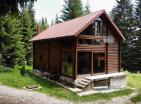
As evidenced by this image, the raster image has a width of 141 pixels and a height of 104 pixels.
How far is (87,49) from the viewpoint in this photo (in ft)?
75.5

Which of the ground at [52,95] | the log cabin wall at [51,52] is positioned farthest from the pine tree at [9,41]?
the ground at [52,95]

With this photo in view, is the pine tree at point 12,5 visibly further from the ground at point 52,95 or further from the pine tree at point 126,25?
the pine tree at point 126,25

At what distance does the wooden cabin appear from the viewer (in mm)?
22422

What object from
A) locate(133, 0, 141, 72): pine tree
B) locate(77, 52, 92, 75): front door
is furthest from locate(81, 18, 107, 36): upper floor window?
locate(133, 0, 141, 72): pine tree

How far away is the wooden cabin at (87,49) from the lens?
22422 millimetres

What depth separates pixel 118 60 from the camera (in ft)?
85.7

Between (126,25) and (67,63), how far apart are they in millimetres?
25709

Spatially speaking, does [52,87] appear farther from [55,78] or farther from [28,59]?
[28,59]

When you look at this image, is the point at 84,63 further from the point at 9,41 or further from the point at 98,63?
the point at 9,41

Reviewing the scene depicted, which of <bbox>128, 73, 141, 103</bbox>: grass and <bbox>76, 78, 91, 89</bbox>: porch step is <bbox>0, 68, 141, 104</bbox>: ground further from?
<bbox>76, 78, 91, 89</bbox>: porch step

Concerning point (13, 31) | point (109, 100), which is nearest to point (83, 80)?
point (109, 100)

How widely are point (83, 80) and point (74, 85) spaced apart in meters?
0.89

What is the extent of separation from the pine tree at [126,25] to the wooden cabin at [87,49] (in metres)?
19.5

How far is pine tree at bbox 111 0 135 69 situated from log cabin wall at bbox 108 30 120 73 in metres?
19.5
